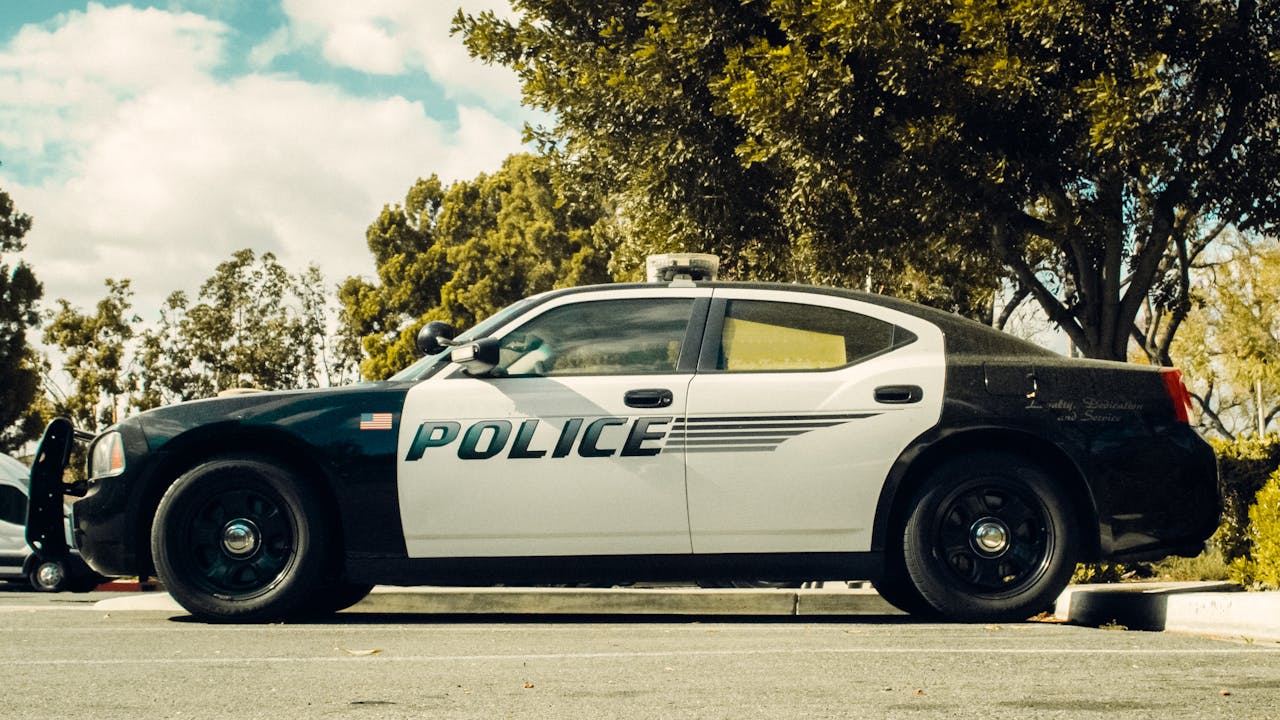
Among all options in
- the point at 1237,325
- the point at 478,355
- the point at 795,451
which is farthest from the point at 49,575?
the point at 1237,325

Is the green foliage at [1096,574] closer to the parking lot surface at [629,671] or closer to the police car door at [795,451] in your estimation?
the parking lot surface at [629,671]

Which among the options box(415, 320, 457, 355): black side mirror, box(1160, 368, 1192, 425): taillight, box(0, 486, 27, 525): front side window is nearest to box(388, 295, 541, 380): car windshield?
box(415, 320, 457, 355): black side mirror

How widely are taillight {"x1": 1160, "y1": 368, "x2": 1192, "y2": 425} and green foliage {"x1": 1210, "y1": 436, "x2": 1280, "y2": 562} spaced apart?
181 centimetres

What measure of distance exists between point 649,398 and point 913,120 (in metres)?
6.02

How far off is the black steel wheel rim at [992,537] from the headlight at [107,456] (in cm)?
381

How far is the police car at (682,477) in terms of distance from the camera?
6.12 m

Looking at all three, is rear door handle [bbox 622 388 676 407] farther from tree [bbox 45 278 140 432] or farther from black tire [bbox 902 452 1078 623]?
tree [bbox 45 278 140 432]

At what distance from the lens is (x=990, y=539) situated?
6168mm

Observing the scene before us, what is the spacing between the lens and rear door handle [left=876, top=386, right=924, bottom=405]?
→ 6.16m

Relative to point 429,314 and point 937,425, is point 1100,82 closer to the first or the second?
point 937,425

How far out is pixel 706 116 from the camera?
13.1 meters

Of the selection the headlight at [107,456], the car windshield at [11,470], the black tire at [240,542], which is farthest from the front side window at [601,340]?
the car windshield at [11,470]

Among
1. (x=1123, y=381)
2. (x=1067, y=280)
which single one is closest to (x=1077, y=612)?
(x=1123, y=381)

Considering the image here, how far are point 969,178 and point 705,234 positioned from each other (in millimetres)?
3094
